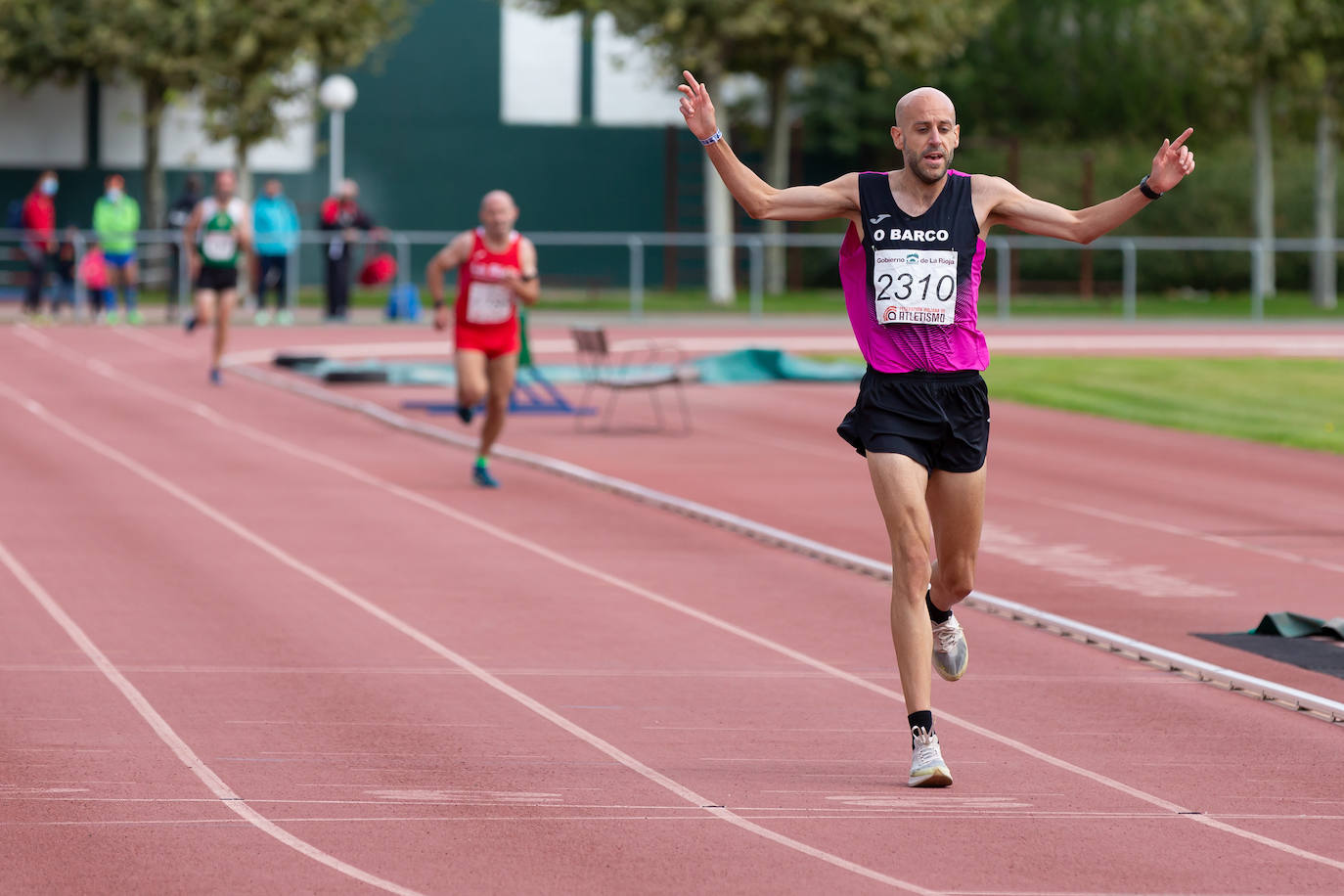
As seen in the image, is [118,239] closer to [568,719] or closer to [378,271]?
[378,271]

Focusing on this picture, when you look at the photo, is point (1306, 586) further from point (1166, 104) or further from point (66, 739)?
point (1166, 104)

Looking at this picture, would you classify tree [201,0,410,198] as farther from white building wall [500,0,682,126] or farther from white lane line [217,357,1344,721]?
white lane line [217,357,1344,721]

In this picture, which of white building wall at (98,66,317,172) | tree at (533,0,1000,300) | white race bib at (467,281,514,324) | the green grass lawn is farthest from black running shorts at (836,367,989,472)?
white building wall at (98,66,317,172)

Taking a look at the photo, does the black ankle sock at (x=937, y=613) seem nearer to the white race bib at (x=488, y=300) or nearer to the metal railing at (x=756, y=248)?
the white race bib at (x=488, y=300)

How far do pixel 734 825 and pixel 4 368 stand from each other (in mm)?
18775

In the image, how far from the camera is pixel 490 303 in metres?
14.9

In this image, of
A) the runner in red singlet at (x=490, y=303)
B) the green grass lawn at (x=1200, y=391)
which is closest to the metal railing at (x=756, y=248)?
the green grass lawn at (x=1200, y=391)

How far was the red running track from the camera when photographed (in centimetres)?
596

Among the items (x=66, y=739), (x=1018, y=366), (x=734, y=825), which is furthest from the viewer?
(x=1018, y=366)

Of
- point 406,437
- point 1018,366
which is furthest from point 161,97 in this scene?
point 406,437

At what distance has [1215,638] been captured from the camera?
9.58m

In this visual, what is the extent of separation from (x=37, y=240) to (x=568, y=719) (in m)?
25.7

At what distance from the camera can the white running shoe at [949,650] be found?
293 inches

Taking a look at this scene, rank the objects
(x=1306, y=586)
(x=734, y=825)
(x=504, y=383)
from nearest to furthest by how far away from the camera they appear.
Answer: (x=734, y=825), (x=1306, y=586), (x=504, y=383)
